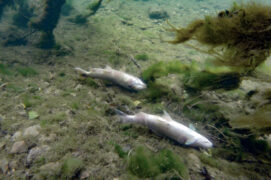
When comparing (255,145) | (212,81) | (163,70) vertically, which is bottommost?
(255,145)

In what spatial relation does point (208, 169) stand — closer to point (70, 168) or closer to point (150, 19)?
point (70, 168)

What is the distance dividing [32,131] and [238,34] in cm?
402

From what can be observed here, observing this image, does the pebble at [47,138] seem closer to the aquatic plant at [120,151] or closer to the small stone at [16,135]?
the small stone at [16,135]

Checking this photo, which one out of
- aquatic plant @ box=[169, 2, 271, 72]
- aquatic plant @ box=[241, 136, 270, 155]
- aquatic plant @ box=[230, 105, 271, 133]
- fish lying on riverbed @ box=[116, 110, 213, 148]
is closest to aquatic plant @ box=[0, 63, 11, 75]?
fish lying on riverbed @ box=[116, 110, 213, 148]

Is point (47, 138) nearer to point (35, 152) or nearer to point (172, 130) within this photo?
point (35, 152)

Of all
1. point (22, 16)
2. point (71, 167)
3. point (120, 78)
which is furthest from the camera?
point (22, 16)

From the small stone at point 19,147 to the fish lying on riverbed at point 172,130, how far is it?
1821 mm

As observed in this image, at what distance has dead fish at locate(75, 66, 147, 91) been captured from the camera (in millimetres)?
4227

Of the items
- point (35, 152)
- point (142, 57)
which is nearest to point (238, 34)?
point (35, 152)

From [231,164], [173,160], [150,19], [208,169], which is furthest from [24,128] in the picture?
[150,19]

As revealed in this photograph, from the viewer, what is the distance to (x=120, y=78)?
443 cm

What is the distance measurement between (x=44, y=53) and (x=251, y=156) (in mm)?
7722

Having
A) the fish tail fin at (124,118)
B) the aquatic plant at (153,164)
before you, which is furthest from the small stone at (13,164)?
the fish tail fin at (124,118)

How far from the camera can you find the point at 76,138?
278 cm
